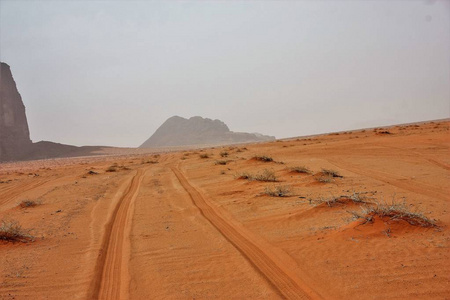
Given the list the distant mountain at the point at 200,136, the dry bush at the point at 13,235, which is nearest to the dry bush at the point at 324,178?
the dry bush at the point at 13,235

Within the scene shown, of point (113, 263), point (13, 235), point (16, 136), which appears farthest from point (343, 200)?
point (16, 136)

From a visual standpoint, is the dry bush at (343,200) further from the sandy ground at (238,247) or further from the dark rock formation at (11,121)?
the dark rock formation at (11,121)

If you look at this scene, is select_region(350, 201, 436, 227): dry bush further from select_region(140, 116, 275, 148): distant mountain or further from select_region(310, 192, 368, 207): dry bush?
select_region(140, 116, 275, 148): distant mountain

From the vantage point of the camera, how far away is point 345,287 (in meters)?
3.67

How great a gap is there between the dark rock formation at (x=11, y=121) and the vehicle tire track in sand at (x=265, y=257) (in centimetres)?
8008

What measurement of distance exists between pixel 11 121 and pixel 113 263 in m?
90.0

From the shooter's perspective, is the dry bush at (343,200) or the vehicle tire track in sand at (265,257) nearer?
the vehicle tire track in sand at (265,257)

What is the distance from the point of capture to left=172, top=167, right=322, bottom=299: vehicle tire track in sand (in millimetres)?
3746

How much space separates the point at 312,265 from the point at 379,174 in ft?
25.0

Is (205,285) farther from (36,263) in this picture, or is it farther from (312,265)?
(36,263)

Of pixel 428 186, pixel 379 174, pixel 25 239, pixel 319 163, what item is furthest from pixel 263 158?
pixel 25 239

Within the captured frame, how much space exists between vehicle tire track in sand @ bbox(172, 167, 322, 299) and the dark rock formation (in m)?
80.1

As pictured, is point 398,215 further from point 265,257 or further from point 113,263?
point 113,263

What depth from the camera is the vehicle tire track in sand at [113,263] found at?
4055 mm
